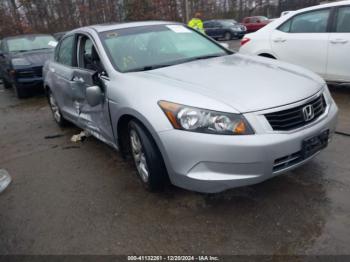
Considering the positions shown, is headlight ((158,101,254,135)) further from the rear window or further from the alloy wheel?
the rear window

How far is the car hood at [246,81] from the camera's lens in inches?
97.8

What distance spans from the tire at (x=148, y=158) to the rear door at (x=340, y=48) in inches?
143

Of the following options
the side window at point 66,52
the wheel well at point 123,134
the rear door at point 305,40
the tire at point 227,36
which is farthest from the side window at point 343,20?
the tire at point 227,36

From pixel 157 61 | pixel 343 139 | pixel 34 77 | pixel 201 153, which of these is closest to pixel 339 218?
pixel 201 153

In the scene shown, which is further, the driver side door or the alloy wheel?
the driver side door

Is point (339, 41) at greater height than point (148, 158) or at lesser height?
greater

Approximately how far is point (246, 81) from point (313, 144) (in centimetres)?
72

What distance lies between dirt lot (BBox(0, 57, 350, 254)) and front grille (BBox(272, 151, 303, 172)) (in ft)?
1.31

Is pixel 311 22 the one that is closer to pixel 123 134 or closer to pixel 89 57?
pixel 89 57

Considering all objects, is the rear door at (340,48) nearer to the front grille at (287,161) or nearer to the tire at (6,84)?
the front grille at (287,161)

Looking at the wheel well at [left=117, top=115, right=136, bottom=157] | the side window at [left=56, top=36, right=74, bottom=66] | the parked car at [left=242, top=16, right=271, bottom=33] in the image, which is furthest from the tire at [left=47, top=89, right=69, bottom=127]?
the parked car at [left=242, top=16, right=271, bottom=33]

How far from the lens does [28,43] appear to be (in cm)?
893

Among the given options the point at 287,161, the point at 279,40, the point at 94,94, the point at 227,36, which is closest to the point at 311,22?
the point at 279,40

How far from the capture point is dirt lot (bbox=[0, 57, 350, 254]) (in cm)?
239
